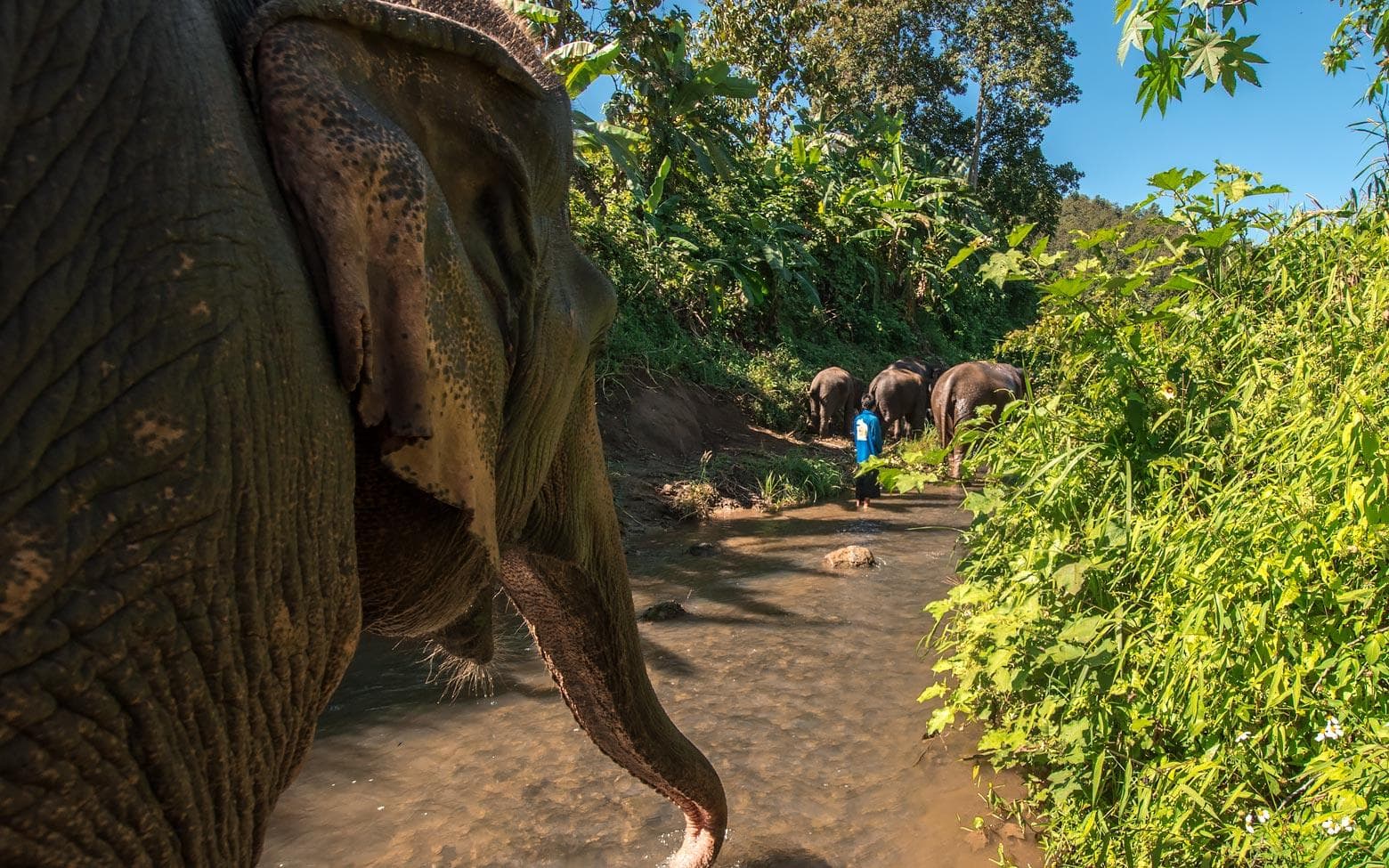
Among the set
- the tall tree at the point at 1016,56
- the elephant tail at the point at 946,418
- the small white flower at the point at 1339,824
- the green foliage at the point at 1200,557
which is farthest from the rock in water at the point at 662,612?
the tall tree at the point at 1016,56

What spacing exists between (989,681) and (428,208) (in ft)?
11.0

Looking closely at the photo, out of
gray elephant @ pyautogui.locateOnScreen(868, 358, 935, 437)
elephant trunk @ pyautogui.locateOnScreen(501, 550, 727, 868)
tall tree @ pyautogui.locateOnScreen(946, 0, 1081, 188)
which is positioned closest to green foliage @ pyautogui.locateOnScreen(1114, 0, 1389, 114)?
elephant trunk @ pyautogui.locateOnScreen(501, 550, 727, 868)

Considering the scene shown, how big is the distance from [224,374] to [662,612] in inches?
214

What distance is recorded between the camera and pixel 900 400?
13930 millimetres

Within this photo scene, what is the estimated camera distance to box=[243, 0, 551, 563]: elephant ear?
101cm

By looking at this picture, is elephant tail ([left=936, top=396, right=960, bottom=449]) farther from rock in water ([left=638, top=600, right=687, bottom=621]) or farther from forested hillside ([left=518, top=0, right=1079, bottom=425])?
rock in water ([left=638, top=600, right=687, bottom=621])

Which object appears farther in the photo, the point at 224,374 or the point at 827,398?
the point at 827,398

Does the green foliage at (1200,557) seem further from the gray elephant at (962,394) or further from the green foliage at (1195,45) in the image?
the gray elephant at (962,394)

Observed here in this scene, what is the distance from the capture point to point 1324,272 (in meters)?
3.34

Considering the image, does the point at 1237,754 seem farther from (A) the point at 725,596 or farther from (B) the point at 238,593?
(A) the point at 725,596

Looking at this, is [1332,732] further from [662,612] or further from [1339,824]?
[662,612]

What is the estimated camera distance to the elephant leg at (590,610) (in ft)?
6.04

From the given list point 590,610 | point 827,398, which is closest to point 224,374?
point 590,610

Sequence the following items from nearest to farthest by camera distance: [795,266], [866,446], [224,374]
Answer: [224,374]
[866,446]
[795,266]
